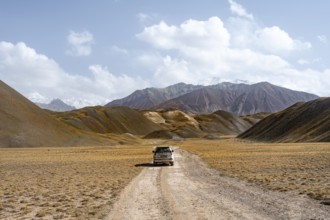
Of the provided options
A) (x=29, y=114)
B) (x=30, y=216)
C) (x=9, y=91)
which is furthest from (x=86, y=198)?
(x=9, y=91)

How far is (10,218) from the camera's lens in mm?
14516

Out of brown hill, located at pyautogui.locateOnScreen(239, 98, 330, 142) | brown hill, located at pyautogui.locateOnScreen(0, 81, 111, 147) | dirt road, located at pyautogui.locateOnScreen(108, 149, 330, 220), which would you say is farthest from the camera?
brown hill, located at pyautogui.locateOnScreen(239, 98, 330, 142)

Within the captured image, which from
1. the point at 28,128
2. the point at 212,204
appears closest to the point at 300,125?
the point at 28,128

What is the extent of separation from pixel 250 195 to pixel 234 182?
20.0 feet

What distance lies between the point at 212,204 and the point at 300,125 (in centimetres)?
15997

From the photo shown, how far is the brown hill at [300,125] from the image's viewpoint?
142800mm

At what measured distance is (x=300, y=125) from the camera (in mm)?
167125

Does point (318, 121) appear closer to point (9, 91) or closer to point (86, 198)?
point (9, 91)

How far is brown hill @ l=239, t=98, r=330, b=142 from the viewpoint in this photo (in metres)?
143

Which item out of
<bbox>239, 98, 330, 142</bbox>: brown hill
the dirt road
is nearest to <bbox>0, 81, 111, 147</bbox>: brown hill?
<bbox>239, 98, 330, 142</bbox>: brown hill

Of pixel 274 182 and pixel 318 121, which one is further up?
pixel 318 121

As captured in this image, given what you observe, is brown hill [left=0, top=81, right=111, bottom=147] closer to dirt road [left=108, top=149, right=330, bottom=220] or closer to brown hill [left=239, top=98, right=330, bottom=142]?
brown hill [left=239, top=98, right=330, bottom=142]

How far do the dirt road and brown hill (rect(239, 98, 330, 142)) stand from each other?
115391 mm

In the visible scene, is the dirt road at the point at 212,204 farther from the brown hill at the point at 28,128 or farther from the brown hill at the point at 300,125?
the brown hill at the point at 28,128
